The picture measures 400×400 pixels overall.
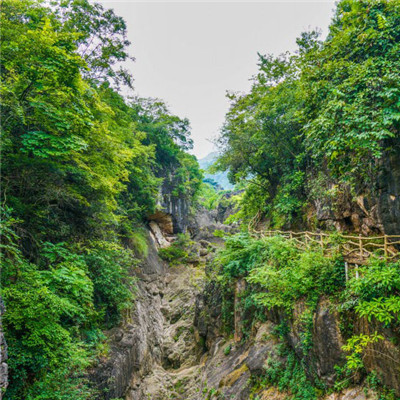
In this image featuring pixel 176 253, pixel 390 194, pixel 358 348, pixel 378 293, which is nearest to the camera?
pixel 358 348

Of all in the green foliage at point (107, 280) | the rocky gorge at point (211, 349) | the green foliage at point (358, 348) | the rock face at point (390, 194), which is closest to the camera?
the green foliage at point (358, 348)

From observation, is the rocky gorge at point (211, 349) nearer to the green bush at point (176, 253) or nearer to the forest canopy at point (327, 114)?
the green bush at point (176, 253)

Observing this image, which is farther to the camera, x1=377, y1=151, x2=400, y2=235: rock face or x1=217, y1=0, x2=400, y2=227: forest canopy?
x1=377, y1=151, x2=400, y2=235: rock face

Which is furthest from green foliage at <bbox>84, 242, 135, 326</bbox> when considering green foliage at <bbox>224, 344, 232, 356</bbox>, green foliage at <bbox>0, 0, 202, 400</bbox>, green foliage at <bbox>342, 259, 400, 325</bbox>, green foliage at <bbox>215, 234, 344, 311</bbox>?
green foliage at <bbox>342, 259, 400, 325</bbox>

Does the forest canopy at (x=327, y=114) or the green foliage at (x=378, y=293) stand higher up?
the forest canopy at (x=327, y=114)

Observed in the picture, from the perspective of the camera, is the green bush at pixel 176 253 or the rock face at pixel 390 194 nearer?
the rock face at pixel 390 194

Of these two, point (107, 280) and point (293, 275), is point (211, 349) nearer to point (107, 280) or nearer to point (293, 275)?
point (107, 280)

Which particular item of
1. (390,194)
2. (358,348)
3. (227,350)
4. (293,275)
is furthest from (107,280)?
(390,194)

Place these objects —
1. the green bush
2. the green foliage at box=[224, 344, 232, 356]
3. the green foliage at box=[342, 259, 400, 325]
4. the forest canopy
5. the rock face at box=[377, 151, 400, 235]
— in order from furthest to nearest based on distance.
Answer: the green bush, the green foliage at box=[224, 344, 232, 356], the rock face at box=[377, 151, 400, 235], the forest canopy, the green foliage at box=[342, 259, 400, 325]

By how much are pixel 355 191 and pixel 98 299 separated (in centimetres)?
1155

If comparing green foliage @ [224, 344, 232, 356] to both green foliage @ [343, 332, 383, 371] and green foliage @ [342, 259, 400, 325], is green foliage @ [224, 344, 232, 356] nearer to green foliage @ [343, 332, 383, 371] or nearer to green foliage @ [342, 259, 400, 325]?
green foliage @ [343, 332, 383, 371]

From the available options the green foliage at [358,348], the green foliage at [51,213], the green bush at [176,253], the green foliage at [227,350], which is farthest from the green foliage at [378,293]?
the green bush at [176,253]

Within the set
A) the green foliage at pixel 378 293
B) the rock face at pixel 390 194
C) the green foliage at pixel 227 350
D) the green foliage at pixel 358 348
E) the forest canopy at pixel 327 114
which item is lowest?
the green foliage at pixel 227 350

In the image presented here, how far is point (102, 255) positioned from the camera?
9.93 meters
